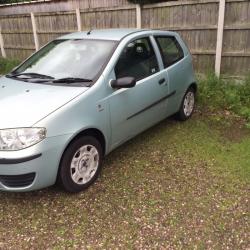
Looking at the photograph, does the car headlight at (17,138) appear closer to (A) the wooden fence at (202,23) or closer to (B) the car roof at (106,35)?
(B) the car roof at (106,35)

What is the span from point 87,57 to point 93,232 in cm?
214

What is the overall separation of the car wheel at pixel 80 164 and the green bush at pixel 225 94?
3350 mm

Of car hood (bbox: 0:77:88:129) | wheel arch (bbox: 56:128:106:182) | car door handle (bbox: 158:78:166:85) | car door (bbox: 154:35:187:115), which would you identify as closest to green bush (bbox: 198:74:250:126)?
car door (bbox: 154:35:187:115)

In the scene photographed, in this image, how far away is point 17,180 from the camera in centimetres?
327

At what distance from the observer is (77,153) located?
3.63m

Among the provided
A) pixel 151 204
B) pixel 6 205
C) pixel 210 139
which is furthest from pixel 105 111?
pixel 210 139

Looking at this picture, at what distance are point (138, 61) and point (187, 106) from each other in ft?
5.73

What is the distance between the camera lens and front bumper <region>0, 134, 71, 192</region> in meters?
3.15

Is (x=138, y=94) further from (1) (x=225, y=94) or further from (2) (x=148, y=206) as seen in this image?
(1) (x=225, y=94)

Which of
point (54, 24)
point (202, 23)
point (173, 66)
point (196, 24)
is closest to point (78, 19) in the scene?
point (54, 24)

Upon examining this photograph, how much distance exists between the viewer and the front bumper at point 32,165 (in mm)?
3152

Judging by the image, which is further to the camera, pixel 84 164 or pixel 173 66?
pixel 173 66

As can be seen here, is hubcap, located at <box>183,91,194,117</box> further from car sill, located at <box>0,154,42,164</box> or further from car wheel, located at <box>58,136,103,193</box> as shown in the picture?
car sill, located at <box>0,154,42,164</box>

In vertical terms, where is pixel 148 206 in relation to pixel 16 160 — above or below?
below
